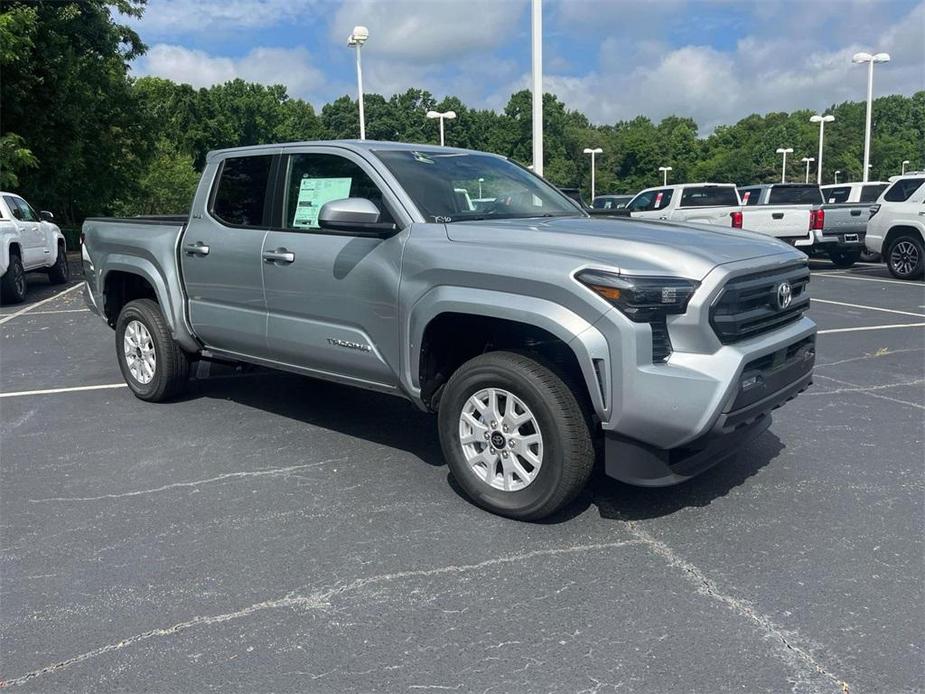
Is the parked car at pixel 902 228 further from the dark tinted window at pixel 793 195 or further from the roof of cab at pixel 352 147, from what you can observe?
the roof of cab at pixel 352 147

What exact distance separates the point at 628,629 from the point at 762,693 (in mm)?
542

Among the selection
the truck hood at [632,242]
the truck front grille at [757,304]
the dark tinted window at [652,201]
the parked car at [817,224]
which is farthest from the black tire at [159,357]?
the dark tinted window at [652,201]

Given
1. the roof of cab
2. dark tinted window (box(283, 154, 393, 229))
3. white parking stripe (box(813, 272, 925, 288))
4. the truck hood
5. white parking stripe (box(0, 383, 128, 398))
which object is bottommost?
white parking stripe (box(813, 272, 925, 288))

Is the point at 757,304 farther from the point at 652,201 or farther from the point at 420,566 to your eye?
the point at 652,201

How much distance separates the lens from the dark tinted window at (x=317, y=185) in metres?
4.96

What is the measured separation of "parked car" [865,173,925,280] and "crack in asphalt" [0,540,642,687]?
1305cm

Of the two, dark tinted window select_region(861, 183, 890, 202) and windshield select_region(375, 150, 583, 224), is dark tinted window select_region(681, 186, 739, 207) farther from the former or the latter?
windshield select_region(375, 150, 583, 224)

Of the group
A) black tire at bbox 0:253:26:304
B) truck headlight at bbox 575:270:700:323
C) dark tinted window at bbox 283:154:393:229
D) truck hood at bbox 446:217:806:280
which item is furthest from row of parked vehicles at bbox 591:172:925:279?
black tire at bbox 0:253:26:304

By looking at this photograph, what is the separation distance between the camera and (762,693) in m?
2.75

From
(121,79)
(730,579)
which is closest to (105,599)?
(730,579)

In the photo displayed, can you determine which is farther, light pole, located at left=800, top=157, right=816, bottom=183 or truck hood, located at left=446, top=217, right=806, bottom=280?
light pole, located at left=800, top=157, right=816, bottom=183

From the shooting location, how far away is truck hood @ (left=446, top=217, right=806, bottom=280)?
12.4ft

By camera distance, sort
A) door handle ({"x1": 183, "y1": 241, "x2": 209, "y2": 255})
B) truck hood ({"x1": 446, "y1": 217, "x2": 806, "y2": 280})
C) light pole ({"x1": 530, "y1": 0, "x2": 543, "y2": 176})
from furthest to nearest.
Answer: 1. light pole ({"x1": 530, "y1": 0, "x2": 543, "y2": 176})
2. door handle ({"x1": 183, "y1": 241, "x2": 209, "y2": 255})
3. truck hood ({"x1": 446, "y1": 217, "x2": 806, "y2": 280})

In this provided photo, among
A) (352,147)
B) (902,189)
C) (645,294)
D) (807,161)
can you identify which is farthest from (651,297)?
(807,161)
